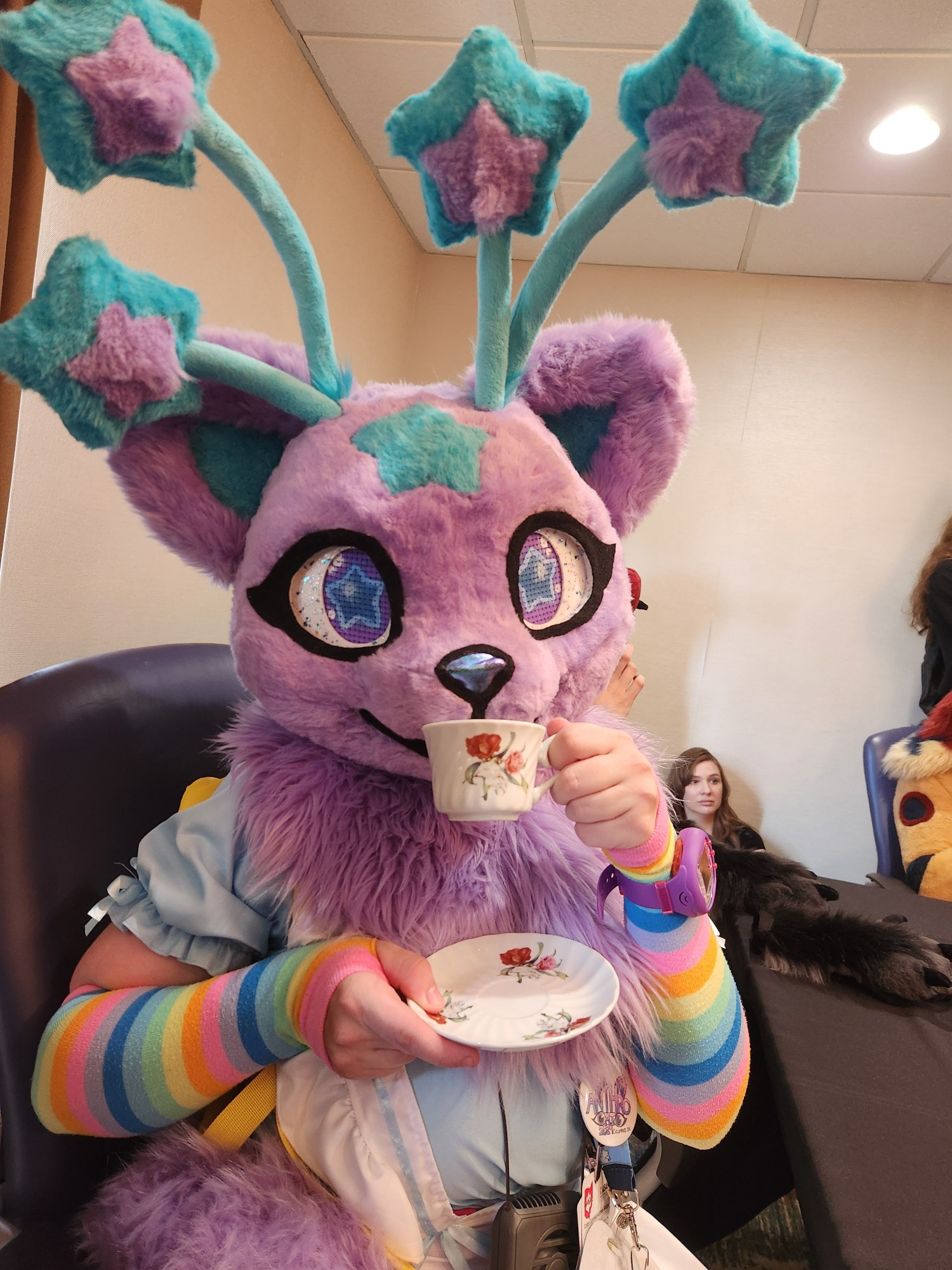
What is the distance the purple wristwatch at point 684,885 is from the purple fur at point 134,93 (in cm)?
58

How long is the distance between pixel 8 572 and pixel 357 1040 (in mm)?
880

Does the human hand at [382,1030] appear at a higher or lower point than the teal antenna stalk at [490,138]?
lower

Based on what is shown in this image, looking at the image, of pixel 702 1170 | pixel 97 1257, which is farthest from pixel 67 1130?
pixel 702 1170

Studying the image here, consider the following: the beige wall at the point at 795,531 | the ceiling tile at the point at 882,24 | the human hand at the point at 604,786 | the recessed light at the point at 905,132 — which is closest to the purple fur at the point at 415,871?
the human hand at the point at 604,786

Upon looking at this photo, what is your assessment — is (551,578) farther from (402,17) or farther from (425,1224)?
(402,17)

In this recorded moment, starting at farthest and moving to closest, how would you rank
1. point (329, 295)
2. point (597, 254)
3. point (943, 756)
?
point (597, 254) → point (329, 295) → point (943, 756)

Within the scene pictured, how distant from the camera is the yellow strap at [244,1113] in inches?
22.9

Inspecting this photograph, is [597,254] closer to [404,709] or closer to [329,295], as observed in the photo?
[329,295]

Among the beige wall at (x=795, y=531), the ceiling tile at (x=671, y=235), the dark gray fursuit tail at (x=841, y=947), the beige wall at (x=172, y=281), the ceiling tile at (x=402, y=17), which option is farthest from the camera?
the beige wall at (x=795, y=531)

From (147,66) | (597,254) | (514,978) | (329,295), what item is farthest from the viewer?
(597,254)

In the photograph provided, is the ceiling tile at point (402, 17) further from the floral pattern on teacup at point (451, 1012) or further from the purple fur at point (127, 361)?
the floral pattern on teacup at point (451, 1012)

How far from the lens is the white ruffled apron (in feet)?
1.76

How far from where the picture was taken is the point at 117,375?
47 cm

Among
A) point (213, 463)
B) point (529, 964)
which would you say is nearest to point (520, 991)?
point (529, 964)
